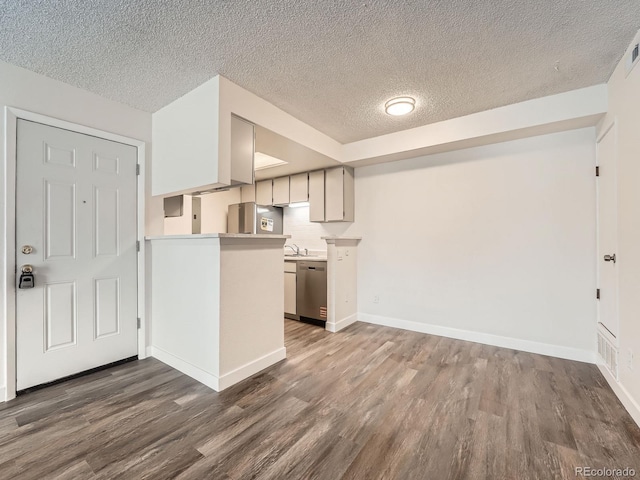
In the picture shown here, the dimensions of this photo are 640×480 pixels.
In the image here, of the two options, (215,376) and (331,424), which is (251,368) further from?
(331,424)

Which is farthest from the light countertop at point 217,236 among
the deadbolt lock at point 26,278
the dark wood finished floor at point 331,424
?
the dark wood finished floor at point 331,424

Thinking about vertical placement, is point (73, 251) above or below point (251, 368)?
above

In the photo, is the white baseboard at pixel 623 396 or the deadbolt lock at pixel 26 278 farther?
the deadbolt lock at pixel 26 278

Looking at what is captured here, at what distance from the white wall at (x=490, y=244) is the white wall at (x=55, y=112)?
2.84 m

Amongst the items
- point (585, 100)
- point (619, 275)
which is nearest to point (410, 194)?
point (585, 100)

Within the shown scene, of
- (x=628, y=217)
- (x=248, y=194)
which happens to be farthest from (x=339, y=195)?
(x=628, y=217)

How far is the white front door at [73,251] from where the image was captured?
7.41ft

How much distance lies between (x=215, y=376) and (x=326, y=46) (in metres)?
2.63

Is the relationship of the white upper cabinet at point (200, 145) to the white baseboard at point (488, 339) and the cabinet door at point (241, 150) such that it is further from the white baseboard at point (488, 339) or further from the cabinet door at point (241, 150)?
the white baseboard at point (488, 339)

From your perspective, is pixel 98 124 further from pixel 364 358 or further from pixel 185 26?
pixel 364 358

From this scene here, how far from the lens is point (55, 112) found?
239cm

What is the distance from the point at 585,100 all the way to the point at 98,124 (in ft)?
14.5

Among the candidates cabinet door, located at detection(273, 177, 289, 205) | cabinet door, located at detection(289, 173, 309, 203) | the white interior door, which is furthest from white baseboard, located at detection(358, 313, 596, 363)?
cabinet door, located at detection(273, 177, 289, 205)

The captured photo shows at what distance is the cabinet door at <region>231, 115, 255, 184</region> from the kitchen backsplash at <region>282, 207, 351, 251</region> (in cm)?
213
